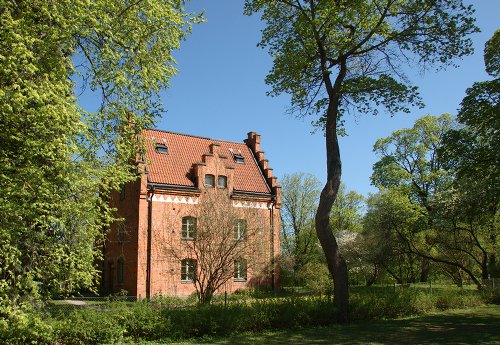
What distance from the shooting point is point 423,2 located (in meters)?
15.9

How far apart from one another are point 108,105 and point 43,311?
5.44 m

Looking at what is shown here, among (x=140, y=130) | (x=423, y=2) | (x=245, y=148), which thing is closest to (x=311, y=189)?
(x=245, y=148)

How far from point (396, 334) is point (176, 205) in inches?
693

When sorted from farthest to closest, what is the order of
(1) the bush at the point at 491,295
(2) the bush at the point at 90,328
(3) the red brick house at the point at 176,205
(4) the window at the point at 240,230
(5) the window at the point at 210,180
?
(5) the window at the point at 210,180 → (3) the red brick house at the point at 176,205 → (1) the bush at the point at 491,295 → (4) the window at the point at 240,230 → (2) the bush at the point at 90,328

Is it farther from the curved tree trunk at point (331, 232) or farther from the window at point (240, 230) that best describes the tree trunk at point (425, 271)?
the curved tree trunk at point (331, 232)

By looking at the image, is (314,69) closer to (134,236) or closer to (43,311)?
(43,311)

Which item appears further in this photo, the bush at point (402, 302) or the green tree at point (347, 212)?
the green tree at point (347, 212)

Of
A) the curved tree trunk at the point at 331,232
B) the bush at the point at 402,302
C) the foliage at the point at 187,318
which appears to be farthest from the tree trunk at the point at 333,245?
the bush at the point at 402,302

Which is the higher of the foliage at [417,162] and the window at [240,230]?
the foliage at [417,162]

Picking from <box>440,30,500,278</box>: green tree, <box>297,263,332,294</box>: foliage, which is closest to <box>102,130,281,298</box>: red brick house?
<box>297,263,332,294</box>: foliage

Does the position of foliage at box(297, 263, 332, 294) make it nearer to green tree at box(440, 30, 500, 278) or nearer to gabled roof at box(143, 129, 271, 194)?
gabled roof at box(143, 129, 271, 194)

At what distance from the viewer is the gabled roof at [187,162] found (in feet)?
96.6

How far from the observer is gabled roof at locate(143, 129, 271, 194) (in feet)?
96.6

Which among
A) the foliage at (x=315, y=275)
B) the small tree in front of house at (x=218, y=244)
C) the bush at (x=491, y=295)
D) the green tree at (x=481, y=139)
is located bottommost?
the bush at (x=491, y=295)
